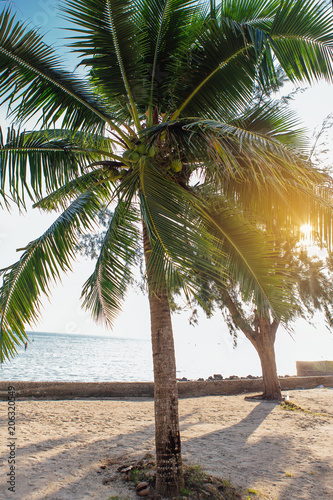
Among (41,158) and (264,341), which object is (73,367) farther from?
(41,158)

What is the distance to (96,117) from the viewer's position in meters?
4.66

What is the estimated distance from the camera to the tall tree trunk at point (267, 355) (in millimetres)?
10625

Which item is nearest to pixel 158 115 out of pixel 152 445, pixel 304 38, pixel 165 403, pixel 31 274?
pixel 304 38

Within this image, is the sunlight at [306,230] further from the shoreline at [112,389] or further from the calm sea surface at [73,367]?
the shoreline at [112,389]

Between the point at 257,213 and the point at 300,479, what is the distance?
3629 mm

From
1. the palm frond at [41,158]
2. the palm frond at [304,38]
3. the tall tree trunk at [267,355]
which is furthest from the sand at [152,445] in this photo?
the palm frond at [304,38]

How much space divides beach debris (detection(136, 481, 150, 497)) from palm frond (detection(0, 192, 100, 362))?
2.18m

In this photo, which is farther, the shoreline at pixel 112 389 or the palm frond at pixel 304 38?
the shoreline at pixel 112 389

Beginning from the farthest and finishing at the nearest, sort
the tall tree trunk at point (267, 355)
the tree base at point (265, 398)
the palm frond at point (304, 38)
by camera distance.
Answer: the tall tree trunk at point (267, 355) → the tree base at point (265, 398) → the palm frond at point (304, 38)

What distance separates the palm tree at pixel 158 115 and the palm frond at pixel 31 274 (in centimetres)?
1

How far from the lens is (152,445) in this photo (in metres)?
5.96

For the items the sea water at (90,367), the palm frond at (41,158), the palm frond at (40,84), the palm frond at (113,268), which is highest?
the palm frond at (40,84)

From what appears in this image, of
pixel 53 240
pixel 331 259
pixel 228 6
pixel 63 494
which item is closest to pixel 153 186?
pixel 53 240

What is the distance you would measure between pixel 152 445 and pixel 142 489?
2.01 meters
